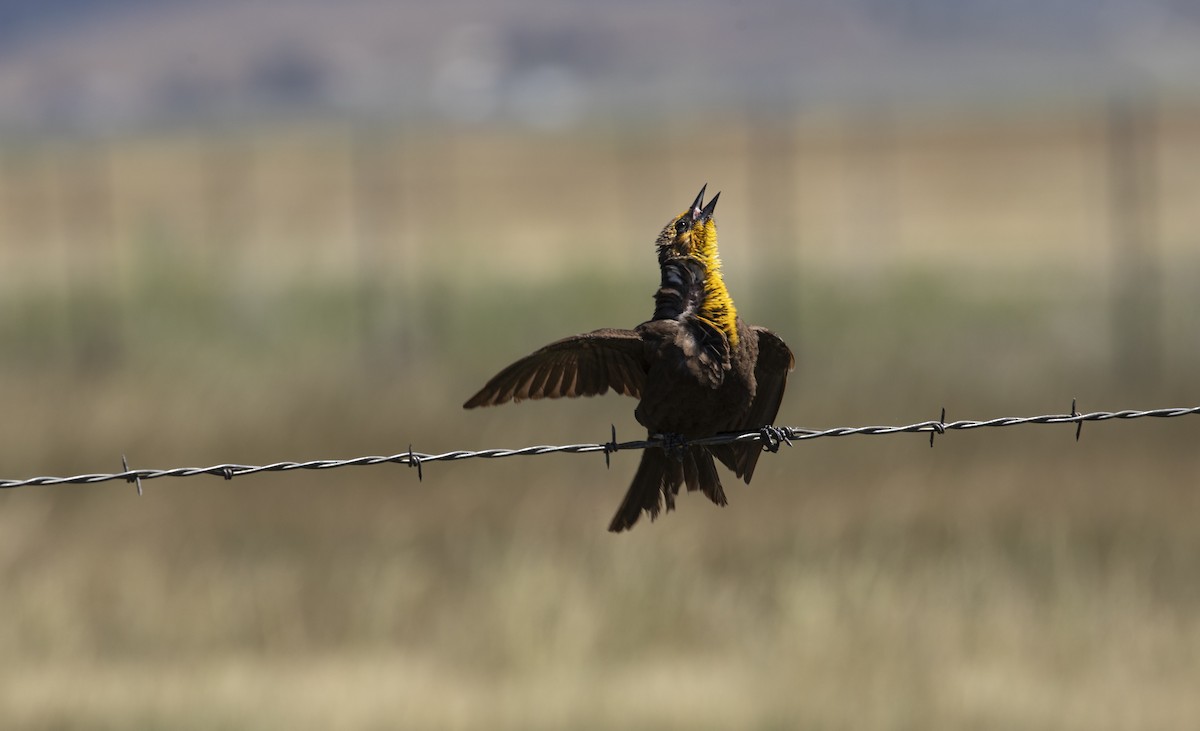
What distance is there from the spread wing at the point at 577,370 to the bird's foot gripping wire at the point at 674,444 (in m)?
0.19

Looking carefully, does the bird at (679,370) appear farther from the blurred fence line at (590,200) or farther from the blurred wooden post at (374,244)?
the blurred wooden post at (374,244)

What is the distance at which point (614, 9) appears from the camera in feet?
554

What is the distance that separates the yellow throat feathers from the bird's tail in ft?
1.53

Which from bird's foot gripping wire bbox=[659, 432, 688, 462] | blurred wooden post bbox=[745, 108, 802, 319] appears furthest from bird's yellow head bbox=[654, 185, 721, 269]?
blurred wooden post bbox=[745, 108, 802, 319]

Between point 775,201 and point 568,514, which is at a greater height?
point 775,201

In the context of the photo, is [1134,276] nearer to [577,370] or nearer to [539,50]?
[577,370]

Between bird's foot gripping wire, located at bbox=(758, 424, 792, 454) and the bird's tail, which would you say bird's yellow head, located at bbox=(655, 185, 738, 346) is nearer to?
bird's foot gripping wire, located at bbox=(758, 424, 792, 454)

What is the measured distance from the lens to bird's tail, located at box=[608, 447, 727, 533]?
215 inches

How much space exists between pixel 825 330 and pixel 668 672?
27.5 ft

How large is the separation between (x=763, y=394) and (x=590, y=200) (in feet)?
163

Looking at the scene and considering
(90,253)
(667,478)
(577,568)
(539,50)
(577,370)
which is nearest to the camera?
(577,370)

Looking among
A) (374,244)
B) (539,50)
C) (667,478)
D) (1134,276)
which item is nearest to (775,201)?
(374,244)

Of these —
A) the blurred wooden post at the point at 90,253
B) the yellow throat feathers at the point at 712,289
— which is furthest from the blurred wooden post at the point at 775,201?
the yellow throat feathers at the point at 712,289

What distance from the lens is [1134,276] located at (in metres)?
18.9
